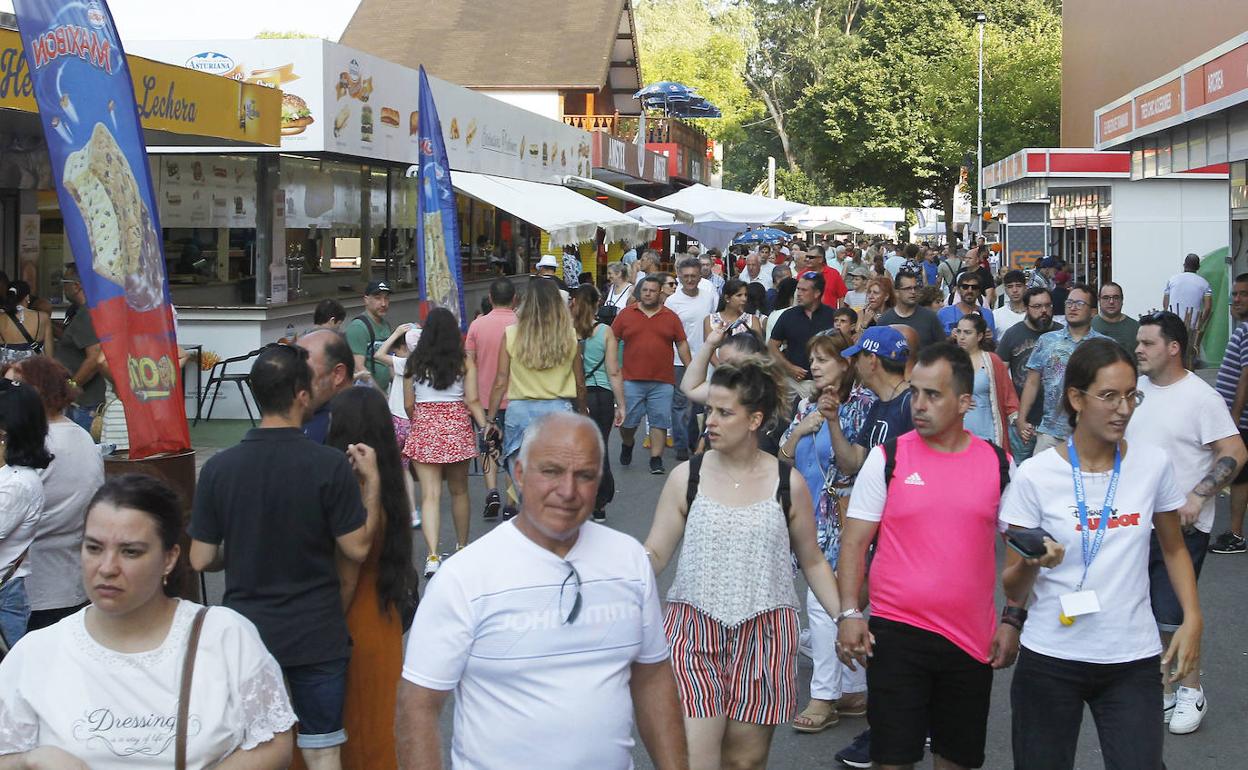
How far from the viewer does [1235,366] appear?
930 centimetres

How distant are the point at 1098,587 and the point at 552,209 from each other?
57.0ft

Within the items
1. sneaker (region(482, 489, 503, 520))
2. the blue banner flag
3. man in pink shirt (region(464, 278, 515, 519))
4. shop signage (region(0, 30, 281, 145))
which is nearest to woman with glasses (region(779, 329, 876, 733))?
man in pink shirt (region(464, 278, 515, 519))

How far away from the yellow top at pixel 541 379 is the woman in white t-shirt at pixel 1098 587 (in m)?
5.43

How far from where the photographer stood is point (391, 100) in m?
19.8

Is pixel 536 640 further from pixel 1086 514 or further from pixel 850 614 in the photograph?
pixel 1086 514

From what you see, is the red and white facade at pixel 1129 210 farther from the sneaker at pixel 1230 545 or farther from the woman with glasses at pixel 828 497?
the woman with glasses at pixel 828 497

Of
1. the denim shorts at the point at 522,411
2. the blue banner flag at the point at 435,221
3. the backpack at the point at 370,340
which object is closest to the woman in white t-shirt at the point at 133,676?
the denim shorts at the point at 522,411

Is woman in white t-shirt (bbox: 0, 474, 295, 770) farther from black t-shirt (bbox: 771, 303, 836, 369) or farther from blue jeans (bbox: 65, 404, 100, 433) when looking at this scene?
black t-shirt (bbox: 771, 303, 836, 369)

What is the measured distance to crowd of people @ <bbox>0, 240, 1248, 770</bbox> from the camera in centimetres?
316

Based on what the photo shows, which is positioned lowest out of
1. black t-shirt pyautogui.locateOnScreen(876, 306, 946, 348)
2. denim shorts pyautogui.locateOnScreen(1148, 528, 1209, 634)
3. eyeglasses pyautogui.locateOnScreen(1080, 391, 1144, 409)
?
denim shorts pyautogui.locateOnScreen(1148, 528, 1209, 634)

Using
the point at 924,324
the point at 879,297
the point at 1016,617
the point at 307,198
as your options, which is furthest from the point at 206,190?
the point at 1016,617

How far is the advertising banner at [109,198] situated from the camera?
554 cm

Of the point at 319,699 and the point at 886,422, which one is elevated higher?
the point at 886,422

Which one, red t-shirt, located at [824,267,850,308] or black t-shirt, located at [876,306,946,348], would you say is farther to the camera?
red t-shirt, located at [824,267,850,308]
